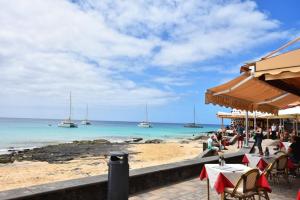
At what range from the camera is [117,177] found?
4.95 metres

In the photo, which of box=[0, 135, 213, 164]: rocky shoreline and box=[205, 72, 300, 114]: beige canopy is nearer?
box=[205, 72, 300, 114]: beige canopy

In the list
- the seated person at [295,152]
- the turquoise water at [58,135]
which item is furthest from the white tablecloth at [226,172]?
the turquoise water at [58,135]

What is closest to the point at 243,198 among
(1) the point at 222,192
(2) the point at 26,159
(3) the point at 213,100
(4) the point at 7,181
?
(1) the point at 222,192

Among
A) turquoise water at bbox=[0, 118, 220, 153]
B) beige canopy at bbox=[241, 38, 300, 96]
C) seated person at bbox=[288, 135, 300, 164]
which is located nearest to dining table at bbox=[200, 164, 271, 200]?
beige canopy at bbox=[241, 38, 300, 96]

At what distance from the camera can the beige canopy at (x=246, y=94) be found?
6.66 m

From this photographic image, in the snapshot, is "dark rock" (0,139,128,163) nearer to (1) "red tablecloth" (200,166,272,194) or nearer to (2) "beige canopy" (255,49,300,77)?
(1) "red tablecloth" (200,166,272,194)

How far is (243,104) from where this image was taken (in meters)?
8.92

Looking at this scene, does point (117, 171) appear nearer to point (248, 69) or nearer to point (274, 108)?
point (248, 69)

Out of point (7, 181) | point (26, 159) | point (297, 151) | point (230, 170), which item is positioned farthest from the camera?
point (26, 159)

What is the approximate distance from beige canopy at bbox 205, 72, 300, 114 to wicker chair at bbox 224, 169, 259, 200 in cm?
169

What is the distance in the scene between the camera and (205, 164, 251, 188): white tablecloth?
5.27m

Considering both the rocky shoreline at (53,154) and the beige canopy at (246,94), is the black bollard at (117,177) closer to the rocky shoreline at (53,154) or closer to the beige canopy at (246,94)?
the beige canopy at (246,94)

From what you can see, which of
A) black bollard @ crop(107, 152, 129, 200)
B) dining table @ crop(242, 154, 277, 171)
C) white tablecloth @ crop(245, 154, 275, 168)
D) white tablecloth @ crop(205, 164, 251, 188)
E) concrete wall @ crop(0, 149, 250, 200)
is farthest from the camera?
white tablecloth @ crop(245, 154, 275, 168)

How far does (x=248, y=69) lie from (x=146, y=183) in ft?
10.2
